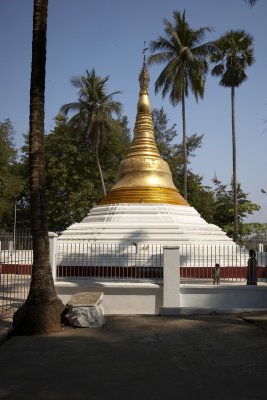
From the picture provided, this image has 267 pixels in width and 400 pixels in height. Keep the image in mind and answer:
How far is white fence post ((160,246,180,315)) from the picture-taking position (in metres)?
11.1

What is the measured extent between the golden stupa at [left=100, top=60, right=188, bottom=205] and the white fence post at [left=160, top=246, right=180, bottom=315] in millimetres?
6188

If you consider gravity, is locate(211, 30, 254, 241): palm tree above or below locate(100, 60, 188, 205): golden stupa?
above

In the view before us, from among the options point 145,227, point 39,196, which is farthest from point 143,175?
point 39,196

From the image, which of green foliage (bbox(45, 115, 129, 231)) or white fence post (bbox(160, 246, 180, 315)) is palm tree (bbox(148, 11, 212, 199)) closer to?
green foliage (bbox(45, 115, 129, 231))

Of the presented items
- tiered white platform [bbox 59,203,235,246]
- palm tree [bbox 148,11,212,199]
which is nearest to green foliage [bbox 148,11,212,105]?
palm tree [bbox 148,11,212,199]

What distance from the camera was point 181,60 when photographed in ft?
87.7

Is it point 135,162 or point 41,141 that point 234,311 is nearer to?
point 41,141

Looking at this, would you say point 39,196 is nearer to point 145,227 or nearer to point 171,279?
point 171,279

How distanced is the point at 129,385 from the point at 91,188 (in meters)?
28.1

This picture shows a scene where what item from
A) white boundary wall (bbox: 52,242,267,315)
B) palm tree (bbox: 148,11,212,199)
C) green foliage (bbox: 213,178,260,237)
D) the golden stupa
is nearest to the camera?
white boundary wall (bbox: 52,242,267,315)

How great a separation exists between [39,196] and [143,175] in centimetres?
976

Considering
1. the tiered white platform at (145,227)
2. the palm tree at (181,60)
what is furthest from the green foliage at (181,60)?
the tiered white platform at (145,227)

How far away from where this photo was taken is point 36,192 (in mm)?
8977

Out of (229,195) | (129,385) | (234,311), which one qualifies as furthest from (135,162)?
(229,195)
